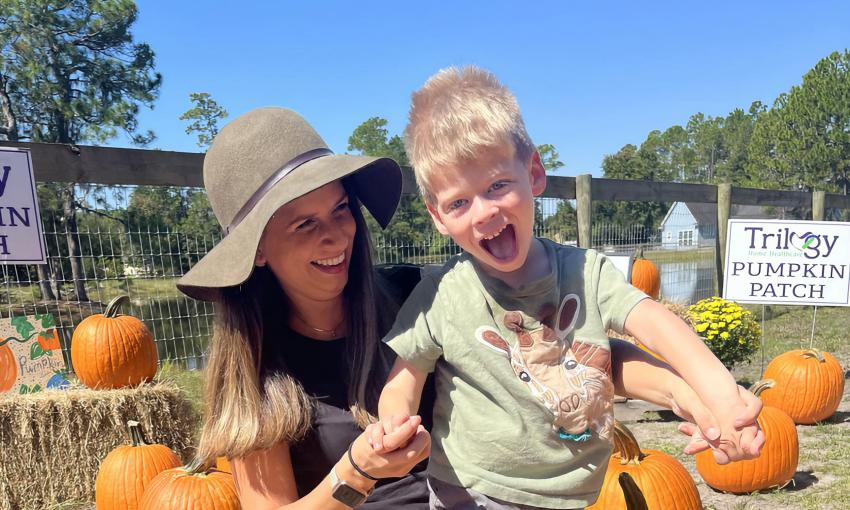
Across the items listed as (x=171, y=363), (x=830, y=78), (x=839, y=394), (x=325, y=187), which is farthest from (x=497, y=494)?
(x=830, y=78)

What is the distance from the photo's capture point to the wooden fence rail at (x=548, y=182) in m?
3.94

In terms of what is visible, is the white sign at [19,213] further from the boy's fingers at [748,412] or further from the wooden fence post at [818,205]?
the wooden fence post at [818,205]

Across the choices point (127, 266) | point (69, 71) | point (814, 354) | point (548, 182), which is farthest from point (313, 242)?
point (69, 71)

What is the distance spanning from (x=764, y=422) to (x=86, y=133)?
85.4 ft

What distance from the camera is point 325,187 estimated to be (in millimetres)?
1723

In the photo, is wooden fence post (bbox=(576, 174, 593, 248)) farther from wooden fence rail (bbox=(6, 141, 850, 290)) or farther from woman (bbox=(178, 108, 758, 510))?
woman (bbox=(178, 108, 758, 510))

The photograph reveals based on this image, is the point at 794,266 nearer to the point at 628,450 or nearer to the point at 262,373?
the point at 628,450

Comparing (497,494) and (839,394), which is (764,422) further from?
(497,494)

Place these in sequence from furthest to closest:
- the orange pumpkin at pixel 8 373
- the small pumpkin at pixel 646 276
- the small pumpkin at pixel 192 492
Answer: the small pumpkin at pixel 646 276
the orange pumpkin at pixel 8 373
the small pumpkin at pixel 192 492

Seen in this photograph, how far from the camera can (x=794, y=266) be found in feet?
21.1

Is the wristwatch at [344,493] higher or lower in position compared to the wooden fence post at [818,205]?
higher

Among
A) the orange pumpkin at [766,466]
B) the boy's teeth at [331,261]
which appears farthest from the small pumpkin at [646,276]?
the boy's teeth at [331,261]

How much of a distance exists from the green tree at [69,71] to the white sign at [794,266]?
23257mm

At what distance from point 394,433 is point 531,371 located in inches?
15.4
